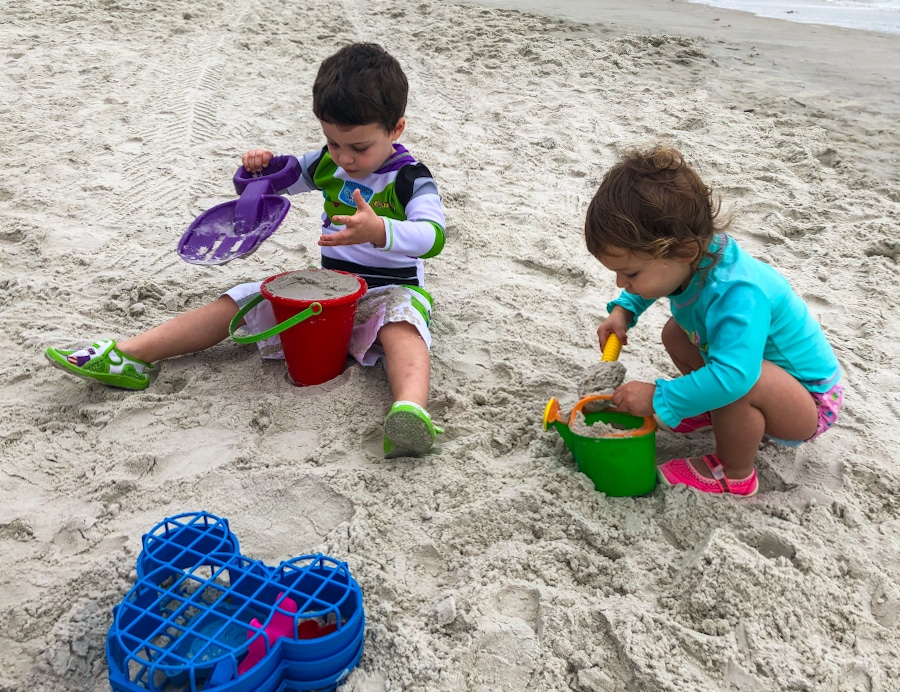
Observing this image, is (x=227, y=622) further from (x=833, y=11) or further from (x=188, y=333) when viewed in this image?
(x=833, y=11)

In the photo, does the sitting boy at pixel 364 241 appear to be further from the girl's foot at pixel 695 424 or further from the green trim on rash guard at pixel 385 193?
the girl's foot at pixel 695 424

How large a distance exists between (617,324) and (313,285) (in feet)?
2.93

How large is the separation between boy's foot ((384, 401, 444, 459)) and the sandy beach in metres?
0.04

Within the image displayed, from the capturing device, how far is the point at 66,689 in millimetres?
1388

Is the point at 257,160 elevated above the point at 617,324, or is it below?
above

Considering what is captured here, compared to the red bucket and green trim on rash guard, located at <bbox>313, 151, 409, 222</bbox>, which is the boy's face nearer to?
green trim on rash guard, located at <bbox>313, 151, 409, 222</bbox>

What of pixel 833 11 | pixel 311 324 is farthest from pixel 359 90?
pixel 833 11

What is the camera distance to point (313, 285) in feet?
7.63

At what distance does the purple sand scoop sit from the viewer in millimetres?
2406

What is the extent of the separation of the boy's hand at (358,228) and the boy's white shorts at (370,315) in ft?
0.94

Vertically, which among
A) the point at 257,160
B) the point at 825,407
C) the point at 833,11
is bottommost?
the point at 833,11

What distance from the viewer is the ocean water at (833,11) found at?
878cm

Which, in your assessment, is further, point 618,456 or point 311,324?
point 311,324

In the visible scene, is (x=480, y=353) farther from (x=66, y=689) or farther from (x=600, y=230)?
(x=66, y=689)
